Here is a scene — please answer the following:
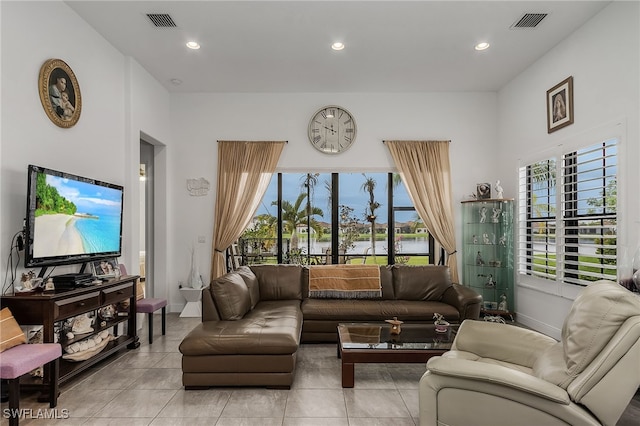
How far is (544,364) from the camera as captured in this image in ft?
6.87

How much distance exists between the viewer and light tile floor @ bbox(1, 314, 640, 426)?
2.55 metres

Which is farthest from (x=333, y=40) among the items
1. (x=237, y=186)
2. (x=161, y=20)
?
(x=237, y=186)

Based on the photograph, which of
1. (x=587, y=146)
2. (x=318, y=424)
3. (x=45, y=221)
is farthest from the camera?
(x=587, y=146)

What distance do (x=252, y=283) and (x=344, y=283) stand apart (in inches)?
44.0

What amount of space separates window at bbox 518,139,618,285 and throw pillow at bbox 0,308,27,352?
485cm

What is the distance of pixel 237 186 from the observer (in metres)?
5.71

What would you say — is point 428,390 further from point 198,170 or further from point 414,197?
point 198,170

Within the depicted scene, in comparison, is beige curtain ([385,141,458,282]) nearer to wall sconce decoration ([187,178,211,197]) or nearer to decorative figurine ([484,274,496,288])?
decorative figurine ([484,274,496,288])

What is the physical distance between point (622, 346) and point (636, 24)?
10.00 feet

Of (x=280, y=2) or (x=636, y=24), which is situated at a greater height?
(x=280, y=2)

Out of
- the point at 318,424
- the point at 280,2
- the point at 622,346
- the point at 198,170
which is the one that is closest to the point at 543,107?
the point at 280,2

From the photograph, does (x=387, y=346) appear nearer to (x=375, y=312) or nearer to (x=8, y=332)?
(x=375, y=312)

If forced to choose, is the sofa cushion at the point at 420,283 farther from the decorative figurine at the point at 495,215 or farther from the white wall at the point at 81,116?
the white wall at the point at 81,116

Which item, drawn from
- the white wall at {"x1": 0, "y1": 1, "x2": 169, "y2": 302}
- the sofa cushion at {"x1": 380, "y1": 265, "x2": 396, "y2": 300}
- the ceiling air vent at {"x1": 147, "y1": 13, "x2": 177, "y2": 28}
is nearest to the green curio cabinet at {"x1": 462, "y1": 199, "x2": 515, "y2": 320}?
the sofa cushion at {"x1": 380, "y1": 265, "x2": 396, "y2": 300}
